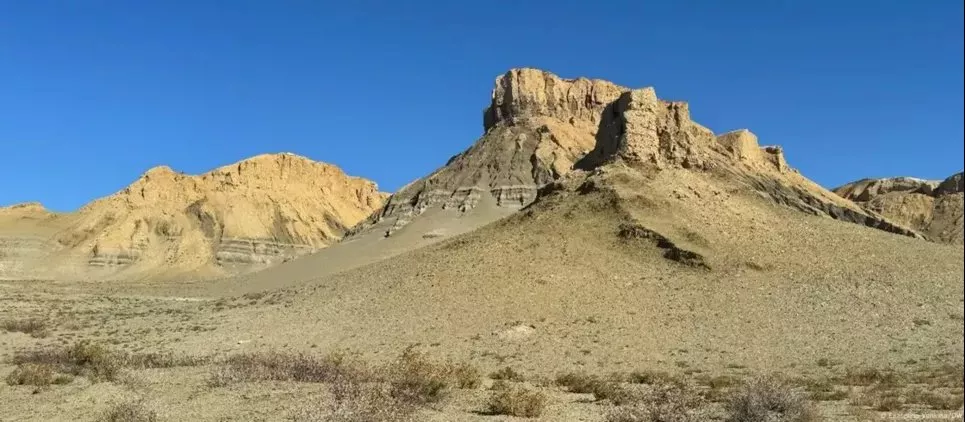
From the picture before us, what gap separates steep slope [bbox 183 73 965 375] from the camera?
22.8 metres

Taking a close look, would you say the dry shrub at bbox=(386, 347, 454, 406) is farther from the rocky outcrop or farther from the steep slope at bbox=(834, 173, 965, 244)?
the rocky outcrop

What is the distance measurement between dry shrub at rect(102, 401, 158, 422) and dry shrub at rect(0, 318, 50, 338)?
21.2 m

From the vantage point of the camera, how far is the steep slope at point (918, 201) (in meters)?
82.1

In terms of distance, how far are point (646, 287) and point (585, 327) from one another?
13.4 ft

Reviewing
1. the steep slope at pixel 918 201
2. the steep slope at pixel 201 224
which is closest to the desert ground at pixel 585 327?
the steep slope at pixel 918 201

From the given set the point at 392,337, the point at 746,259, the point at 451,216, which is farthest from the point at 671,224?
the point at 451,216

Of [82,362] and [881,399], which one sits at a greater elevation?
[82,362]

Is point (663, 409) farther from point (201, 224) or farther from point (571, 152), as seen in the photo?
point (201, 224)

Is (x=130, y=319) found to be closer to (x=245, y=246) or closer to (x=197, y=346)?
(x=197, y=346)

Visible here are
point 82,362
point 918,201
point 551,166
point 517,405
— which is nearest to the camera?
point 517,405

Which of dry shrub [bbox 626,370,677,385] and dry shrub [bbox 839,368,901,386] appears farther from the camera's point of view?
dry shrub [bbox 626,370,677,385]

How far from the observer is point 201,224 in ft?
368

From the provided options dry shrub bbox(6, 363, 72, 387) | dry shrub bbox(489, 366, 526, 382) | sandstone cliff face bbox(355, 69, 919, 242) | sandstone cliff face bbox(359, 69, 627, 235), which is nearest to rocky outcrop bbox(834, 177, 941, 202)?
sandstone cliff face bbox(355, 69, 919, 242)

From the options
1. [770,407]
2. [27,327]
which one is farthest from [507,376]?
[27,327]
